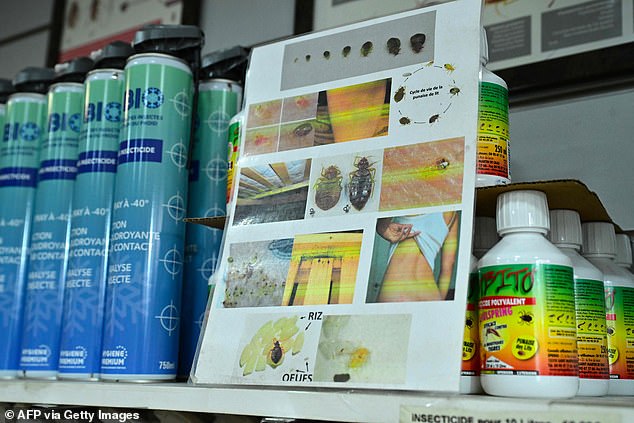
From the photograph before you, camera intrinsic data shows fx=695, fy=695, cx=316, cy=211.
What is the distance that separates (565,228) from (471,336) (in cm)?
13

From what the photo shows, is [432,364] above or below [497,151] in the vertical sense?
below

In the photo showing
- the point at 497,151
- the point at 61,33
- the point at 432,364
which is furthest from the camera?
the point at 61,33

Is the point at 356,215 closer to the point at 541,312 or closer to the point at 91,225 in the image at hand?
the point at 541,312

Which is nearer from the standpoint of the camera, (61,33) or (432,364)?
(432,364)

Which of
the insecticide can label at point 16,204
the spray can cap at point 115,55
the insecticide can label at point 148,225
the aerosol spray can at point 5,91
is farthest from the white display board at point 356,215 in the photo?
the aerosol spray can at point 5,91

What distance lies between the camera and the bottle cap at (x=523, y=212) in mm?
541

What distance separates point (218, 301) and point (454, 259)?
222 mm

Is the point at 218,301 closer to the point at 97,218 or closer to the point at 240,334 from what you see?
the point at 240,334

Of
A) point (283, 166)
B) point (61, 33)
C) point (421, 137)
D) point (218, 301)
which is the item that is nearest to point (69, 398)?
point (218, 301)

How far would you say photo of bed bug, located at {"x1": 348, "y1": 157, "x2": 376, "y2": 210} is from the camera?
1.94 feet

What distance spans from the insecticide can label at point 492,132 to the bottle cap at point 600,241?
11 cm

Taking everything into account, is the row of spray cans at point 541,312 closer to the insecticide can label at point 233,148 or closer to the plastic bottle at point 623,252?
the plastic bottle at point 623,252

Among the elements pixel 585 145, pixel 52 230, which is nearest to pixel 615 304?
pixel 585 145

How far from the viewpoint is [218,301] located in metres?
0.63
